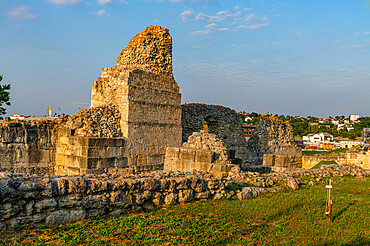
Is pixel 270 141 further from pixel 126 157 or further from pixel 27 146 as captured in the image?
pixel 27 146

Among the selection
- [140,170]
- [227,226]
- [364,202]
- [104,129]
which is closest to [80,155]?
[104,129]

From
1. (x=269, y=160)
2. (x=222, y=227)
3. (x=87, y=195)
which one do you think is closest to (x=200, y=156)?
(x=222, y=227)

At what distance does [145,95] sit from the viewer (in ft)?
52.2

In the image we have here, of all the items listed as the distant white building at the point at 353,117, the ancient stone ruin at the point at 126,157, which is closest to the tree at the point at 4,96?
the ancient stone ruin at the point at 126,157

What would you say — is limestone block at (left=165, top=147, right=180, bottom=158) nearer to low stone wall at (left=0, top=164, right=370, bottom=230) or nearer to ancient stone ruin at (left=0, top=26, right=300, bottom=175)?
ancient stone ruin at (left=0, top=26, right=300, bottom=175)

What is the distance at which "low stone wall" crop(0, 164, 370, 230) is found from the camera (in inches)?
209

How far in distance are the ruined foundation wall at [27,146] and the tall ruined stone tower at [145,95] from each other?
307cm

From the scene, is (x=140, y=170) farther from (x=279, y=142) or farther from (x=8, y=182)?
(x=279, y=142)

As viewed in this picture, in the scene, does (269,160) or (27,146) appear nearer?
(27,146)

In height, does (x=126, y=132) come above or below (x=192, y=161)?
above

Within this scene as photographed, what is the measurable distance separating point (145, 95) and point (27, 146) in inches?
220

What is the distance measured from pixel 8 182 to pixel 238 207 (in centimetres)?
469

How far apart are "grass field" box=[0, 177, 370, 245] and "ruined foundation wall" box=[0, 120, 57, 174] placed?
8300mm

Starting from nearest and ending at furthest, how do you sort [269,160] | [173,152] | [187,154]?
[187,154] < [173,152] < [269,160]
